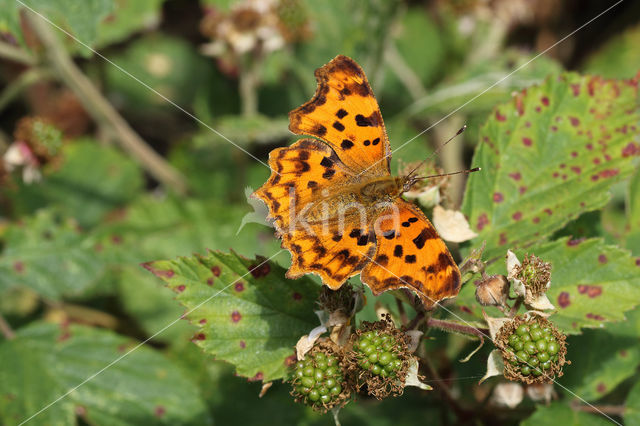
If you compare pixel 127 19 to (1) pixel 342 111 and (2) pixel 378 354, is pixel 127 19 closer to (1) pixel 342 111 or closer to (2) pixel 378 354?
(1) pixel 342 111

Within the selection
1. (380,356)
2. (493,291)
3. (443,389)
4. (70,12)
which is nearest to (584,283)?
(493,291)

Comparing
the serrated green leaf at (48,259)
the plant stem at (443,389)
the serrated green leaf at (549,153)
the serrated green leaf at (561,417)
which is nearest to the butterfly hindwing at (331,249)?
the plant stem at (443,389)

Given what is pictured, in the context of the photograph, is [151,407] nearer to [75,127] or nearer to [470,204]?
[470,204]

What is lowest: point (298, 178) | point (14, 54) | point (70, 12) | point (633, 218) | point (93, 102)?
point (633, 218)

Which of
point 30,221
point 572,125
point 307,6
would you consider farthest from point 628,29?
point 30,221

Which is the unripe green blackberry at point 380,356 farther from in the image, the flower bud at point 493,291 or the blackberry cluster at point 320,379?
the flower bud at point 493,291
